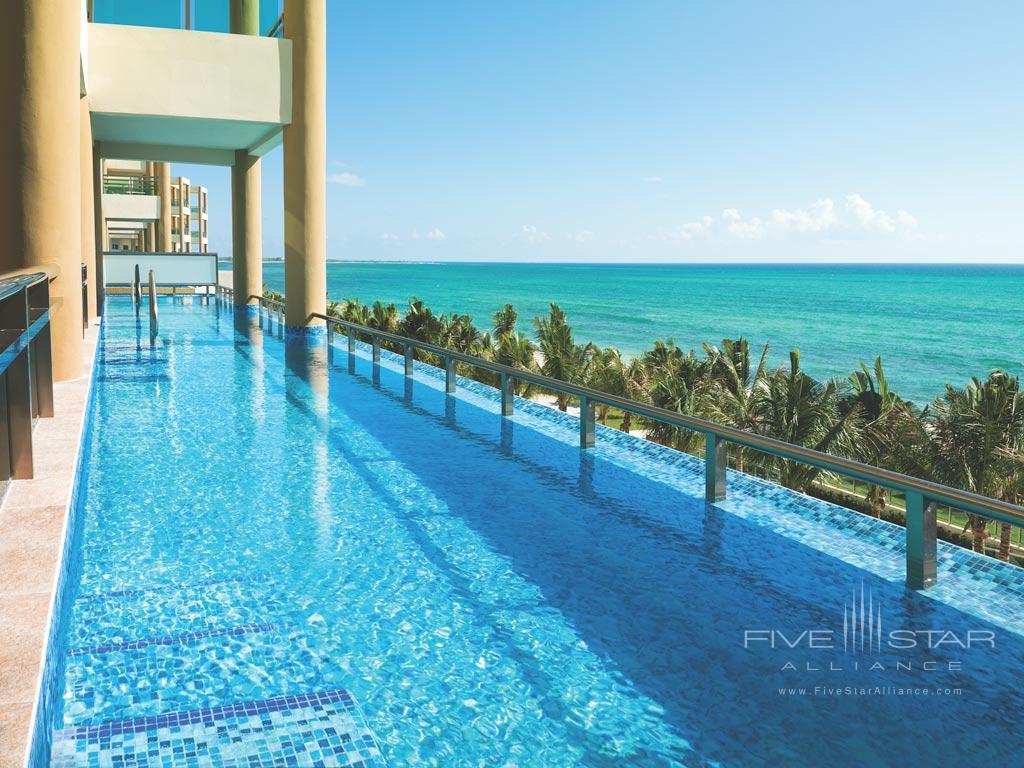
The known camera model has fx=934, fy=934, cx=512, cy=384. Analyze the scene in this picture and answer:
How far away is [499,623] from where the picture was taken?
4711 millimetres

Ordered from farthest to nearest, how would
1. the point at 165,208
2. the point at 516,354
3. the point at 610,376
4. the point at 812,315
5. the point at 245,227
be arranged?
the point at 812,315 → the point at 165,208 → the point at 516,354 → the point at 245,227 → the point at 610,376

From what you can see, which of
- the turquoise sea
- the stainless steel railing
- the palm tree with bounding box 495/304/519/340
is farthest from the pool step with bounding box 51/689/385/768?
the turquoise sea

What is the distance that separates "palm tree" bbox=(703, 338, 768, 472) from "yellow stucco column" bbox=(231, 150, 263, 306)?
1322cm

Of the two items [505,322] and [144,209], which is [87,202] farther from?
[144,209]

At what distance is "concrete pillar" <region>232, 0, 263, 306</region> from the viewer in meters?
26.1

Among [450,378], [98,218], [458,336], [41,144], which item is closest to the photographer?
[41,144]

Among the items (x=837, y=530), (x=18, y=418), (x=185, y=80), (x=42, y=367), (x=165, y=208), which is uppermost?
(x=185, y=80)

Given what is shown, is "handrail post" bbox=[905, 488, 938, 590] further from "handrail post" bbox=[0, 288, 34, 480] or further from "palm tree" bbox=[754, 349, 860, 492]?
"palm tree" bbox=[754, 349, 860, 492]

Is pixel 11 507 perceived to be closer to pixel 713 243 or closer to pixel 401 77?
pixel 401 77

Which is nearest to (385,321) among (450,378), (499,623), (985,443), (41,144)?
(985,443)

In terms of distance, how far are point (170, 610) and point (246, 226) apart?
921 inches

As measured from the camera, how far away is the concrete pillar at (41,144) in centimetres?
861

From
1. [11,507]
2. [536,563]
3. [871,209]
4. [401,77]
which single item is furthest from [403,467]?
[871,209]

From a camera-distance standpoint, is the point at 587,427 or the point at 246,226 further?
the point at 246,226
